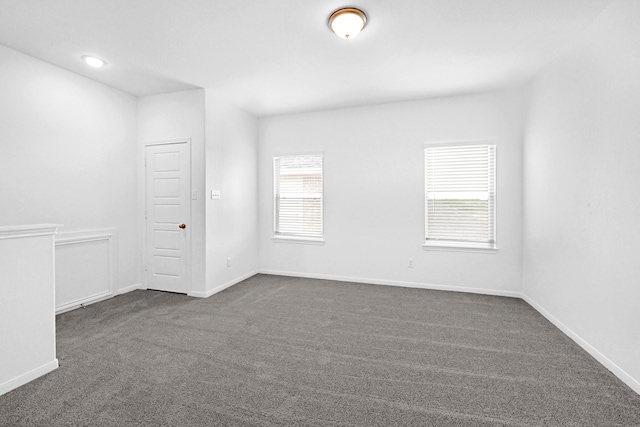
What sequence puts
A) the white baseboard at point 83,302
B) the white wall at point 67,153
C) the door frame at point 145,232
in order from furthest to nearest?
the door frame at point 145,232 → the white baseboard at point 83,302 → the white wall at point 67,153

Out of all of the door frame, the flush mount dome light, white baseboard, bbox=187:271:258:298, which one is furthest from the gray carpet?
the flush mount dome light

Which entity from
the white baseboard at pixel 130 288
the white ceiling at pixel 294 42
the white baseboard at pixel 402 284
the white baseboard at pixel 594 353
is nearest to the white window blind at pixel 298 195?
the white baseboard at pixel 402 284

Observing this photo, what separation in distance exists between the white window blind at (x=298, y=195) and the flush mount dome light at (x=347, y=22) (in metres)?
2.69

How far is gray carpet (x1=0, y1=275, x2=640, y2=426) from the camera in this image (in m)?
1.89

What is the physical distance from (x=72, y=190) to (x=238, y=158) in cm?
221

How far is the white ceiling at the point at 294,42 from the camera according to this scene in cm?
245

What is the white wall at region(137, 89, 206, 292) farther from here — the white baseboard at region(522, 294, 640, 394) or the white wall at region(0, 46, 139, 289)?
the white baseboard at region(522, 294, 640, 394)

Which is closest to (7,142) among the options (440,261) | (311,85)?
(311,85)

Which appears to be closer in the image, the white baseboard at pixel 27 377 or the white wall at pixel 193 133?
the white baseboard at pixel 27 377

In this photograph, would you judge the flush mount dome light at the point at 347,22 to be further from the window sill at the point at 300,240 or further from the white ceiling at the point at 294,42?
the window sill at the point at 300,240

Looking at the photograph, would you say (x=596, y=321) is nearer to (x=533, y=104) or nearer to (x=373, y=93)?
(x=533, y=104)

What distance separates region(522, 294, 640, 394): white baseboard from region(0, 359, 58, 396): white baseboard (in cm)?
429

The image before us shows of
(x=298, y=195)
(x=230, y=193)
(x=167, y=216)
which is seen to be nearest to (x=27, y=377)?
(x=167, y=216)

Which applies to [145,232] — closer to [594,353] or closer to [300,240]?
[300,240]
